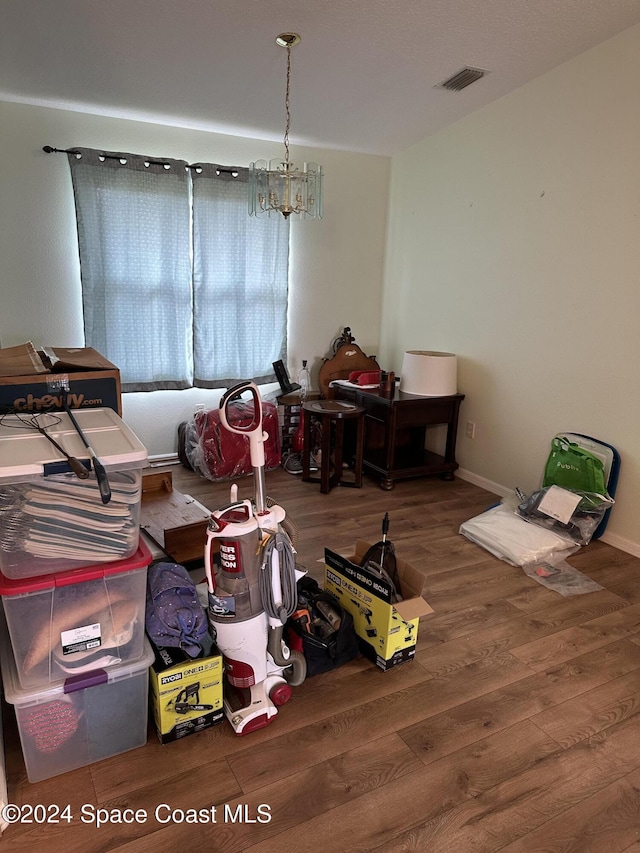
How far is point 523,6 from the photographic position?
2.31 m

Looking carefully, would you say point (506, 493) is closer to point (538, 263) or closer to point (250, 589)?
point (538, 263)

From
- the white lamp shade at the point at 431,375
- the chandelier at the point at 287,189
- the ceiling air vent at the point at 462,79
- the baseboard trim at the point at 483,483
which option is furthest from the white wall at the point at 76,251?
the baseboard trim at the point at 483,483

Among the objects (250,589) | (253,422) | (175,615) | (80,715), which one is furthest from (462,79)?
(80,715)

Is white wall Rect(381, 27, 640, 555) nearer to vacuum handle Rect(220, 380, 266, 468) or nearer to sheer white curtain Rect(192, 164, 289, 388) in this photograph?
sheer white curtain Rect(192, 164, 289, 388)

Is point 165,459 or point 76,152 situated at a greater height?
point 76,152

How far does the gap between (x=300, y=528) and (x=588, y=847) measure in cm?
195

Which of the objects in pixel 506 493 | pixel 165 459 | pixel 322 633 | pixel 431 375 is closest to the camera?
pixel 322 633

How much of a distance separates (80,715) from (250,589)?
1.84 feet

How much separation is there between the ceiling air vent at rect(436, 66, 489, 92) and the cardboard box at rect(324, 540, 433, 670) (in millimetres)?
2641

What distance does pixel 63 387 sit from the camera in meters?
1.82

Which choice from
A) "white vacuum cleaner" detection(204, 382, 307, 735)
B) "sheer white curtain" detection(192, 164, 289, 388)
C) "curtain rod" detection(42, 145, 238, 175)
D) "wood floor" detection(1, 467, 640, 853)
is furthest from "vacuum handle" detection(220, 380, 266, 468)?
"curtain rod" detection(42, 145, 238, 175)

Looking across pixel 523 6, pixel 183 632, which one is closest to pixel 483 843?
pixel 183 632

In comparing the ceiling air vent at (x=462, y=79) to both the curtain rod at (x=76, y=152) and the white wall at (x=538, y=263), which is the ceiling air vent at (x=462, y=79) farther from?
the curtain rod at (x=76, y=152)

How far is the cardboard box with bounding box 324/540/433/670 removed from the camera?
6.13ft
